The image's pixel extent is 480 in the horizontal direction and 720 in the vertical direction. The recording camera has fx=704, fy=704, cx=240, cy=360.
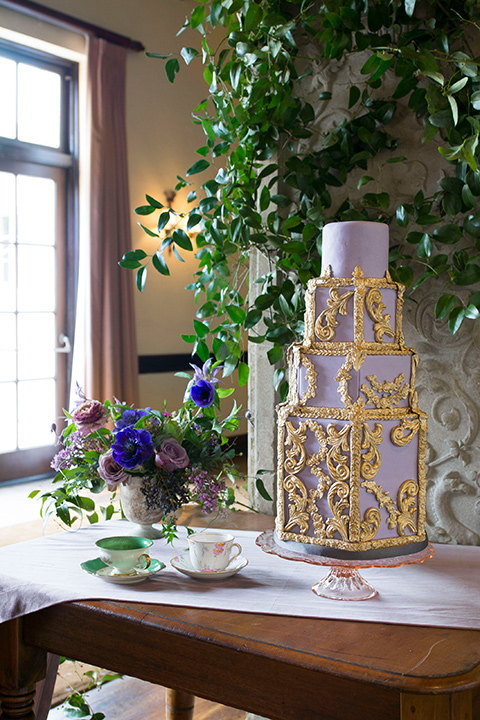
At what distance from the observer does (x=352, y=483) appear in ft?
3.55

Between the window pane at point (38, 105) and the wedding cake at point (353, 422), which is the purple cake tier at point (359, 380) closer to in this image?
the wedding cake at point (353, 422)

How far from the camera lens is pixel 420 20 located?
1447 mm

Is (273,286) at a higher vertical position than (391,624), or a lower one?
higher

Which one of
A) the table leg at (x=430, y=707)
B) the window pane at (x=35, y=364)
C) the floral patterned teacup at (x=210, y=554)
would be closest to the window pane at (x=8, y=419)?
the window pane at (x=35, y=364)

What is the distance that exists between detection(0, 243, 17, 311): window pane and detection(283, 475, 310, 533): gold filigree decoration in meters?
3.77

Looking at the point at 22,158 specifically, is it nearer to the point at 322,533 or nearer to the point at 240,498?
the point at 240,498

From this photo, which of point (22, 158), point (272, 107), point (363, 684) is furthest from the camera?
point (22, 158)

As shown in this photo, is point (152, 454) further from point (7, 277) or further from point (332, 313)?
point (7, 277)

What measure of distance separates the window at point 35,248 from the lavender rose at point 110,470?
134 inches

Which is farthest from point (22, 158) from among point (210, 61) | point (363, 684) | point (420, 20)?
point (363, 684)

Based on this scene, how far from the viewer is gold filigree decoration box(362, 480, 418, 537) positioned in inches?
43.2

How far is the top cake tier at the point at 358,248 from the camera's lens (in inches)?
45.3

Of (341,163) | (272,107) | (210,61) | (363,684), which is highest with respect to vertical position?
(210,61)

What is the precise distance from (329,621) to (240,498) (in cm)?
283
